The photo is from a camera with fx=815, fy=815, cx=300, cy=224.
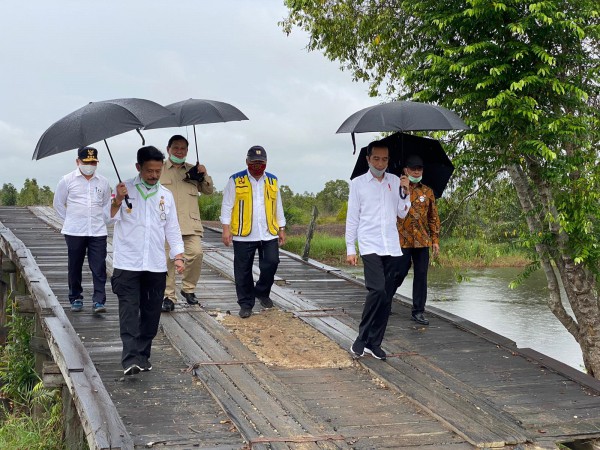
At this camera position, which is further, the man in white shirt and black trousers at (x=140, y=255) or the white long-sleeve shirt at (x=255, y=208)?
the white long-sleeve shirt at (x=255, y=208)

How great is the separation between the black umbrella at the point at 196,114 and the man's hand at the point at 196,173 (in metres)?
0.12

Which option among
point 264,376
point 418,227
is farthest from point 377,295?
point 418,227

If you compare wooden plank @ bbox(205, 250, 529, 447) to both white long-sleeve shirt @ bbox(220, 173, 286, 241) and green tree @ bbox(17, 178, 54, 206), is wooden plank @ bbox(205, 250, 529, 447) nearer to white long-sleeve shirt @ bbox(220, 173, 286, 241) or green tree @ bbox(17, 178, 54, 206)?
white long-sleeve shirt @ bbox(220, 173, 286, 241)

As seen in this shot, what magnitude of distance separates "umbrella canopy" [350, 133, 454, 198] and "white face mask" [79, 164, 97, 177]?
2689mm

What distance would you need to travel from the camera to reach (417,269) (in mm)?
7508

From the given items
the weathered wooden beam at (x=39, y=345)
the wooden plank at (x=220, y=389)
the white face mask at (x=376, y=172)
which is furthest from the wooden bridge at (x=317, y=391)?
the white face mask at (x=376, y=172)

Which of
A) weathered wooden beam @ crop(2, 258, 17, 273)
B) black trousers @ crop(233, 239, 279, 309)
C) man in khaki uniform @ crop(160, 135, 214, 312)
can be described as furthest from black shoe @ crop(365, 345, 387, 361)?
weathered wooden beam @ crop(2, 258, 17, 273)

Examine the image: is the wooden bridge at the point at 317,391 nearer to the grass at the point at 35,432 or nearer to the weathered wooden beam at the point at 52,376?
the weathered wooden beam at the point at 52,376

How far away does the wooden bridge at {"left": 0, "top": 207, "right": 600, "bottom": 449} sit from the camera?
15.7ft

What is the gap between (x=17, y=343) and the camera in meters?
10.2

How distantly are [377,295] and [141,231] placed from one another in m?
1.83

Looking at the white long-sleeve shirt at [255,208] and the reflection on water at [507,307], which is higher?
the white long-sleeve shirt at [255,208]

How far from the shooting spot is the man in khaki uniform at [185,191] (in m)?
7.38

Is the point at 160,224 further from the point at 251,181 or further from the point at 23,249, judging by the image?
the point at 23,249
